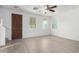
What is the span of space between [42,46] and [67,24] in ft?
2.60

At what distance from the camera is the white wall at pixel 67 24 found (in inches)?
99.7

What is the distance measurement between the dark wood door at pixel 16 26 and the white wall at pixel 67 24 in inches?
31.8

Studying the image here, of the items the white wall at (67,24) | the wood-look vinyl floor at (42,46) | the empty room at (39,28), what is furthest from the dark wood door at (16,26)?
the white wall at (67,24)

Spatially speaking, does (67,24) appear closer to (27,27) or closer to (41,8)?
(41,8)

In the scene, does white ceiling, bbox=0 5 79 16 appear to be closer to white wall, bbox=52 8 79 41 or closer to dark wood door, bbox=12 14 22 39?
white wall, bbox=52 8 79 41

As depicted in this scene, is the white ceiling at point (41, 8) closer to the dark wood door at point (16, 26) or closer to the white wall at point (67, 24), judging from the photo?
the white wall at point (67, 24)

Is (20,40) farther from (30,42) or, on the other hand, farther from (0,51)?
(0,51)

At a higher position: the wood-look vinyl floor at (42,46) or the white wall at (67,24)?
the white wall at (67,24)

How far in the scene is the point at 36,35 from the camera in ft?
8.93

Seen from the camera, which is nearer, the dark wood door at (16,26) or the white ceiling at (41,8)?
the white ceiling at (41,8)

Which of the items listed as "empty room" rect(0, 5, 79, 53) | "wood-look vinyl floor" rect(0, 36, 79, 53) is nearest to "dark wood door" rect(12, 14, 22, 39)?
"empty room" rect(0, 5, 79, 53)
